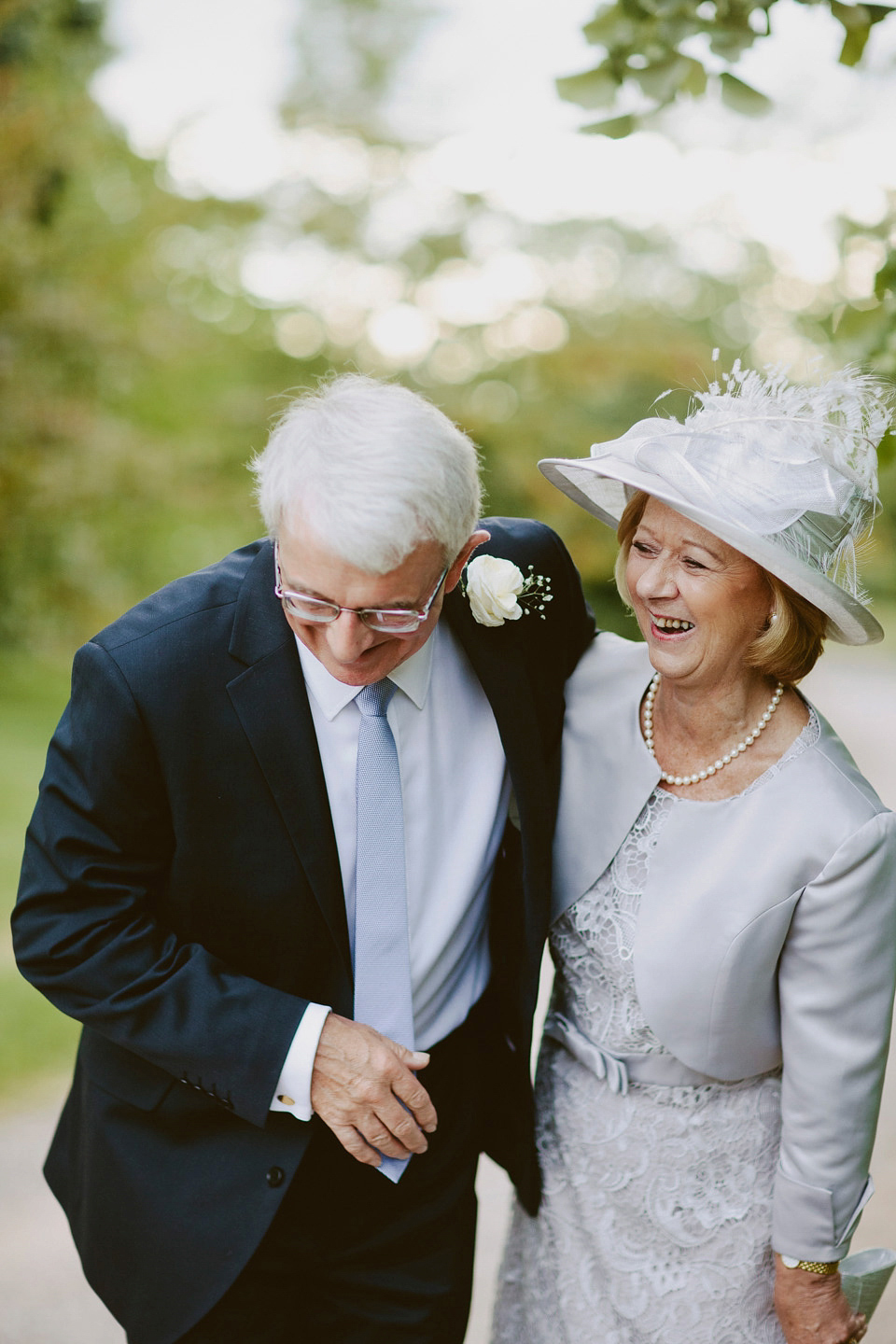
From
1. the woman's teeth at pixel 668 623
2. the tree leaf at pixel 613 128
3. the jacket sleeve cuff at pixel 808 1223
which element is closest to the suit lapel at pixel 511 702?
the woman's teeth at pixel 668 623

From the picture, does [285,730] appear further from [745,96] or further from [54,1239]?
[54,1239]

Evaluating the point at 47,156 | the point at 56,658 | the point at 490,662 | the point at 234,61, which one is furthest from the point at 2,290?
the point at 490,662

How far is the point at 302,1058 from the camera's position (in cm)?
193

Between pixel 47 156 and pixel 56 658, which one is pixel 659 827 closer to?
pixel 47 156

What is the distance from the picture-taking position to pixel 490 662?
220cm

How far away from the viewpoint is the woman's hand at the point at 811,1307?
6.98 feet

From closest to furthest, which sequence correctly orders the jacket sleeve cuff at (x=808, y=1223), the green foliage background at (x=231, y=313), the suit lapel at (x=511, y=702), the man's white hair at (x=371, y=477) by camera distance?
the man's white hair at (x=371, y=477), the jacket sleeve cuff at (x=808, y=1223), the suit lapel at (x=511, y=702), the green foliage background at (x=231, y=313)

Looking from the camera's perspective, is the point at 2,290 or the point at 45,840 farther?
the point at 2,290

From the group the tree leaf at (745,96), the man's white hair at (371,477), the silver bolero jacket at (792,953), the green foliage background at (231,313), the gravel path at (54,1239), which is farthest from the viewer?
the green foliage background at (231,313)

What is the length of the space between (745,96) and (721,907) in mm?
1834

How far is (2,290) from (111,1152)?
923cm

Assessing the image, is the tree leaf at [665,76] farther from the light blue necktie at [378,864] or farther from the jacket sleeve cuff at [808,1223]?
the jacket sleeve cuff at [808,1223]

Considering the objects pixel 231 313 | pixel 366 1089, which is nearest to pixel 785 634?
pixel 366 1089

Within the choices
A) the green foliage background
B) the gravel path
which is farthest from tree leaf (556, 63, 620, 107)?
the green foliage background
